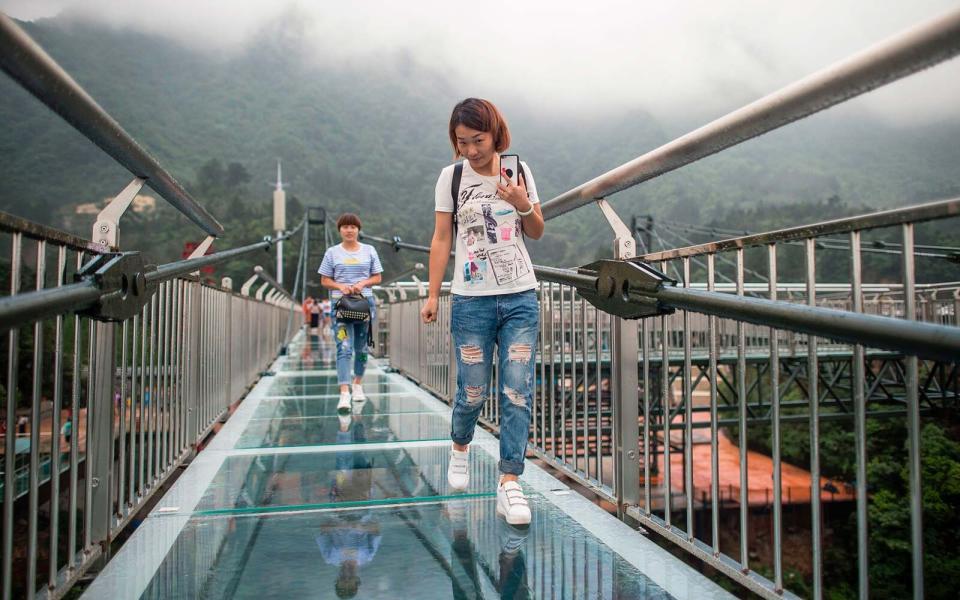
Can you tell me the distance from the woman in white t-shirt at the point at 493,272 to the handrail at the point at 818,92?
445 millimetres

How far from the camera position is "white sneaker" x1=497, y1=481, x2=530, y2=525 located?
2.13m

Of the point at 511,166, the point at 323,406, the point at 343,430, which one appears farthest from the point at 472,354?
the point at 323,406

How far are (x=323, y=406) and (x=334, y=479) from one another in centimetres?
243

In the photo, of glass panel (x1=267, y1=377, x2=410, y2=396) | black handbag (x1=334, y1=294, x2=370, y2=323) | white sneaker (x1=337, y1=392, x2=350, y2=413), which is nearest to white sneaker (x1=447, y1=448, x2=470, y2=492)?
white sneaker (x1=337, y1=392, x2=350, y2=413)

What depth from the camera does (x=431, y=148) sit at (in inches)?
4117

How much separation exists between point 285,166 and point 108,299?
3827 inches

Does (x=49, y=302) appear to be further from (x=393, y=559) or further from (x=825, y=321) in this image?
(x=825, y=321)

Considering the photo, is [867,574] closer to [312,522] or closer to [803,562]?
[312,522]

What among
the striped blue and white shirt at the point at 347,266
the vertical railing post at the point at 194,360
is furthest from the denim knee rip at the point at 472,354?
the striped blue and white shirt at the point at 347,266

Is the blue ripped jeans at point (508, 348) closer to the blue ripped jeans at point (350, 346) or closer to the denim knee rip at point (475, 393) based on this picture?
the denim knee rip at point (475, 393)

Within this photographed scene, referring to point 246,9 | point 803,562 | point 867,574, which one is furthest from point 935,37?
point 246,9

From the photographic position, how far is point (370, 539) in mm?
2006

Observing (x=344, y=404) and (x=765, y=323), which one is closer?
(x=765, y=323)

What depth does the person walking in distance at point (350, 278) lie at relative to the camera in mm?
5180
